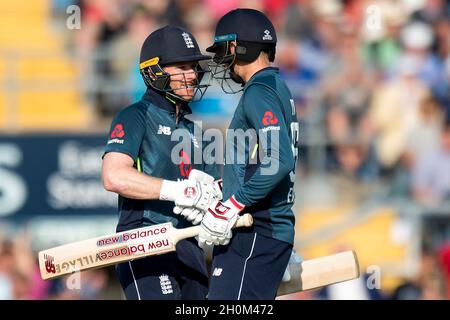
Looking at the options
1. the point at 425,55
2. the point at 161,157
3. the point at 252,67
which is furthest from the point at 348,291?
the point at 252,67

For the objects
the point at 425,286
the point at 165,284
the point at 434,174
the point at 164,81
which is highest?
the point at 164,81

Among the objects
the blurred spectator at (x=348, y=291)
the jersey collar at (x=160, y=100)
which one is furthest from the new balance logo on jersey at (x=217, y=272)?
the blurred spectator at (x=348, y=291)

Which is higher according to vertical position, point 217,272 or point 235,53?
point 235,53

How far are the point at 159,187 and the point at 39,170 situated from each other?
16.9 feet

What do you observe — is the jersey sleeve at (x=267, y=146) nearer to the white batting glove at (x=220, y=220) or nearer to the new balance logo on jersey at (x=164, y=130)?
the white batting glove at (x=220, y=220)

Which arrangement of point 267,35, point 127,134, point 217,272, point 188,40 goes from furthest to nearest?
point 188,40 < point 127,134 < point 267,35 < point 217,272

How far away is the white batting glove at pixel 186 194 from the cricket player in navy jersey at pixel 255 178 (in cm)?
12

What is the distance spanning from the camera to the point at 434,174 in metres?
11.4

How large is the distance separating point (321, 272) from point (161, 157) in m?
1.20

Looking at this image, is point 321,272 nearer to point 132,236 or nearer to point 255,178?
point 255,178

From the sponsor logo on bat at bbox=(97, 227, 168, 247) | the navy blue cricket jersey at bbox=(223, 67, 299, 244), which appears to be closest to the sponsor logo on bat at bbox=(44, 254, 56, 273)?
the sponsor logo on bat at bbox=(97, 227, 168, 247)

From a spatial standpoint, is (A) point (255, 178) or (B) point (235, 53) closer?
(A) point (255, 178)
